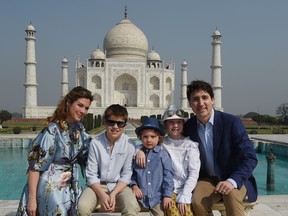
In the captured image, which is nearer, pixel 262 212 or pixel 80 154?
pixel 80 154

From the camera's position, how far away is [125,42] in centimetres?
3334

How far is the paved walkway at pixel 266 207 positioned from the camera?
10.0 ft

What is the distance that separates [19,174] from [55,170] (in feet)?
19.0

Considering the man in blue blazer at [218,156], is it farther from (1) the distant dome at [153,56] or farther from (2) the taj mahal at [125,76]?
(1) the distant dome at [153,56]

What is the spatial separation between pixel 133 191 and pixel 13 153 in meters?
9.10

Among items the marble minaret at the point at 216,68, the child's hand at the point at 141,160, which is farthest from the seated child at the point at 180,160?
the marble minaret at the point at 216,68

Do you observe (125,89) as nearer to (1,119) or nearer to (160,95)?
(160,95)

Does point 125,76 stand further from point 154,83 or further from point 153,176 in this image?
point 153,176

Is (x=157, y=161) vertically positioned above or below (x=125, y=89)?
below

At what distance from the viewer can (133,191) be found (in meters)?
2.42

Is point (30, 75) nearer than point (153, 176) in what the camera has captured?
No

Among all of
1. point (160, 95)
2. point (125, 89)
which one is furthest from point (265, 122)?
point (125, 89)

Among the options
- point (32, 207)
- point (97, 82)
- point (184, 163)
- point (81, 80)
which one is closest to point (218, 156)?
point (184, 163)

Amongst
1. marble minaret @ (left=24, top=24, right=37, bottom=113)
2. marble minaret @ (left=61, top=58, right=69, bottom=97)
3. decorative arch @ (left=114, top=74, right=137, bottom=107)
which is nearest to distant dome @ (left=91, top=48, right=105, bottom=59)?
marble minaret @ (left=61, top=58, right=69, bottom=97)
